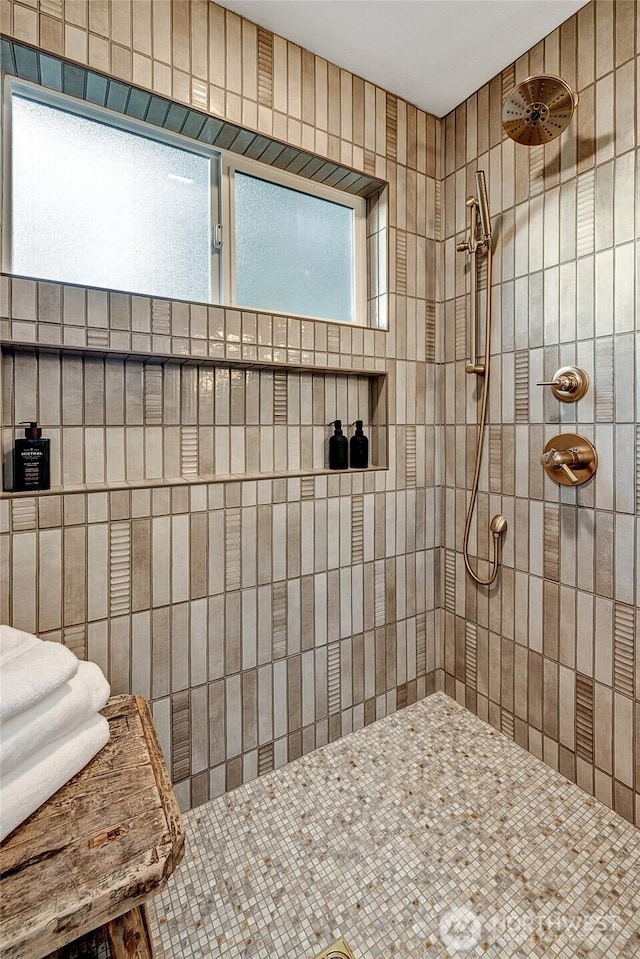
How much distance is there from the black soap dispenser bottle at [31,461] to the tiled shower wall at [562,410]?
1.48m

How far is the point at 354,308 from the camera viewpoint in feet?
6.42

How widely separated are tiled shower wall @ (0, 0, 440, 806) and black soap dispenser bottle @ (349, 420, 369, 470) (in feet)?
0.27

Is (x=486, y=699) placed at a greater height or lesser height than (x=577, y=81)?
lesser

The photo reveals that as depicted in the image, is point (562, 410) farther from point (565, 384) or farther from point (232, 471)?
point (232, 471)

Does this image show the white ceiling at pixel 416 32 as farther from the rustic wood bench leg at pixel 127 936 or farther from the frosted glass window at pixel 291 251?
the rustic wood bench leg at pixel 127 936

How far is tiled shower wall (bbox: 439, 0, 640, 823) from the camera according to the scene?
4.60ft

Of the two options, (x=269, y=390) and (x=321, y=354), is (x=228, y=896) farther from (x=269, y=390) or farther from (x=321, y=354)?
(x=321, y=354)

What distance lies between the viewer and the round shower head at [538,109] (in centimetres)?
131

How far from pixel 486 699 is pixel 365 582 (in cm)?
66

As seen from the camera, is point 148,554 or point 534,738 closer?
point 148,554

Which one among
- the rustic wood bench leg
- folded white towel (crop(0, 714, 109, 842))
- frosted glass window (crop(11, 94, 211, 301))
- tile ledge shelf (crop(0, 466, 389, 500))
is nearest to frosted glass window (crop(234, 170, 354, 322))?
frosted glass window (crop(11, 94, 211, 301))

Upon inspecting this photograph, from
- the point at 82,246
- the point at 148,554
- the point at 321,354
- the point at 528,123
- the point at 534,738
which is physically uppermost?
the point at 528,123

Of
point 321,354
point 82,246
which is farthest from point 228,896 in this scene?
point 82,246

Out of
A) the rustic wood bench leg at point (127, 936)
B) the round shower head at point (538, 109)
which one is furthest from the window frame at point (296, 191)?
the rustic wood bench leg at point (127, 936)
